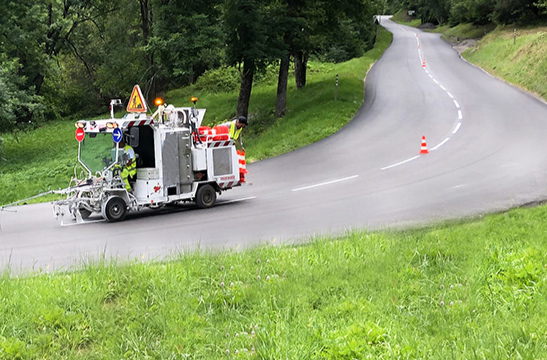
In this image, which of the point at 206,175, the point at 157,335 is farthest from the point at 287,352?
the point at 206,175

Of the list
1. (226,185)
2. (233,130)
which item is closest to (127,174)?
(226,185)

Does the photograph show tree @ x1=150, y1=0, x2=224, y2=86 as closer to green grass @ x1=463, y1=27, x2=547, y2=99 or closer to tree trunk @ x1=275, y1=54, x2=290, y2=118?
tree trunk @ x1=275, y1=54, x2=290, y2=118

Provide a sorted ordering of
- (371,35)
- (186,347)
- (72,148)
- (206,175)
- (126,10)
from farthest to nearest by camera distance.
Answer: (371,35), (126,10), (72,148), (206,175), (186,347)

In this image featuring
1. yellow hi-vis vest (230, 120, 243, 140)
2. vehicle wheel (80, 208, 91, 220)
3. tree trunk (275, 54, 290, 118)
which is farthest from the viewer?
tree trunk (275, 54, 290, 118)

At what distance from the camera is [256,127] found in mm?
29266

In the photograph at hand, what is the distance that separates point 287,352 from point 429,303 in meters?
2.02

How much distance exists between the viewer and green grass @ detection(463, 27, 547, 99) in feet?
107

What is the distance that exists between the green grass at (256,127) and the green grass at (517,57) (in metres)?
8.72

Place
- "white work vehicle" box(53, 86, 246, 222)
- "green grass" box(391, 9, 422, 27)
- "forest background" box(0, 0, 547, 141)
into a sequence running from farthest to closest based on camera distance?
"green grass" box(391, 9, 422, 27) < "forest background" box(0, 0, 547, 141) < "white work vehicle" box(53, 86, 246, 222)

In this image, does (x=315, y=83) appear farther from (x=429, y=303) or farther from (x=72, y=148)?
(x=429, y=303)

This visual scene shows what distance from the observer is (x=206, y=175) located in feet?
47.7

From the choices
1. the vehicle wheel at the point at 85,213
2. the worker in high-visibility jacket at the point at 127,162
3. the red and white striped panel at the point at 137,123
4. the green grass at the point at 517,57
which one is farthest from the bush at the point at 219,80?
the vehicle wheel at the point at 85,213

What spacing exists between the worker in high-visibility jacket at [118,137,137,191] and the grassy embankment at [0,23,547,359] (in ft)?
17.3

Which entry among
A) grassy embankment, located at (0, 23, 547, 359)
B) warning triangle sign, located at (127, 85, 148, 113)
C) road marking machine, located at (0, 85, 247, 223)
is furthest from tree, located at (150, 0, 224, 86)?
grassy embankment, located at (0, 23, 547, 359)
